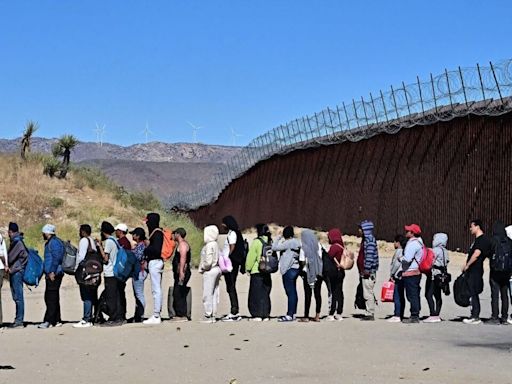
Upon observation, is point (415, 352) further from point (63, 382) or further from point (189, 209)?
point (189, 209)

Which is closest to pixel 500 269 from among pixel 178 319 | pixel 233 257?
pixel 233 257

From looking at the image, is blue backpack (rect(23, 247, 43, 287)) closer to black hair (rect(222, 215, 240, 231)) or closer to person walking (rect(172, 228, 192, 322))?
person walking (rect(172, 228, 192, 322))

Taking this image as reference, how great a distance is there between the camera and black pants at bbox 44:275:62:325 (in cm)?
1484

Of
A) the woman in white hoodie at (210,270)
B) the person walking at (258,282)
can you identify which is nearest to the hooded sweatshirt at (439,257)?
the person walking at (258,282)

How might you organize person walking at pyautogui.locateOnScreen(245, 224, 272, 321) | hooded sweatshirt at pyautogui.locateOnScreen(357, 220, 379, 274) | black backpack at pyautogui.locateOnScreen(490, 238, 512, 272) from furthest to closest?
person walking at pyautogui.locateOnScreen(245, 224, 272, 321) → hooded sweatshirt at pyautogui.locateOnScreen(357, 220, 379, 274) → black backpack at pyautogui.locateOnScreen(490, 238, 512, 272)

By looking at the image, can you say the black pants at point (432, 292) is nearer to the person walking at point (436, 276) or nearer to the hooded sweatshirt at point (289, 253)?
the person walking at point (436, 276)

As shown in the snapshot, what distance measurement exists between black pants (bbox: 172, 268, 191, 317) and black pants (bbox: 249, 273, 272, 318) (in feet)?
3.42

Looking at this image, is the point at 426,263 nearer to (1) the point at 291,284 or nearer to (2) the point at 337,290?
(2) the point at 337,290

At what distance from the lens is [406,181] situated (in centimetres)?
3189

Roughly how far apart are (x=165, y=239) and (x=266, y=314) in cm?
202

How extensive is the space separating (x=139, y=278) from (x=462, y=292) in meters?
5.03

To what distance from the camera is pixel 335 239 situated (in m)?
15.3

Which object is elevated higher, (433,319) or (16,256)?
(16,256)

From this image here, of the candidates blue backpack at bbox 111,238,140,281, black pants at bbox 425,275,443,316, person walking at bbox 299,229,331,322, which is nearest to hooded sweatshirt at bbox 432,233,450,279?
black pants at bbox 425,275,443,316
